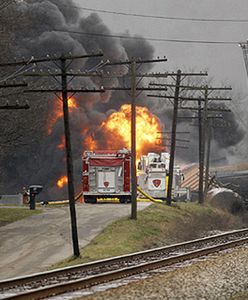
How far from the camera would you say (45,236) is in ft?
111

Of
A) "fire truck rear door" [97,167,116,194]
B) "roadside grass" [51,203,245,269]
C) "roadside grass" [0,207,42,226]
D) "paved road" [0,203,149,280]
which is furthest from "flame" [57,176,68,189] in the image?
"roadside grass" [0,207,42,226]

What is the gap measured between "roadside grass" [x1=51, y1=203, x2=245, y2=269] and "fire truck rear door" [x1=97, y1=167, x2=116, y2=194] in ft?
10.7

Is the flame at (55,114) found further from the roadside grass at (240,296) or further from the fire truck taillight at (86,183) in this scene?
the roadside grass at (240,296)

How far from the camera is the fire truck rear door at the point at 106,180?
4744 cm

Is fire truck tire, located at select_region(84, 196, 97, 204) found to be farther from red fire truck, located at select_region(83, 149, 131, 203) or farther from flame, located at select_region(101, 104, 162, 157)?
flame, located at select_region(101, 104, 162, 157)

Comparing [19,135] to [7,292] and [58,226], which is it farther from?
[7,292]

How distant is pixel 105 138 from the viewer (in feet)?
244

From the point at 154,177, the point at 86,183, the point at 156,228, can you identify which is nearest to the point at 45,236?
the point at 156,228

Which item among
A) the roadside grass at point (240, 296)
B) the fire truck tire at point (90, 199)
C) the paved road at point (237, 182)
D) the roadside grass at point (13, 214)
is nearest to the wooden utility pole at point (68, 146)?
the roadside grass at point (13, 214)

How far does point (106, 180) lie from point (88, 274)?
27460 millimetres

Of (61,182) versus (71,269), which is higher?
Result: (71,269)

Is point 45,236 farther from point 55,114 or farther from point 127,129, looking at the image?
point 55,114

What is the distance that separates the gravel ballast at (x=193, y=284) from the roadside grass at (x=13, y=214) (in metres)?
20.1

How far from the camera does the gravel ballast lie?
15.8 metres
